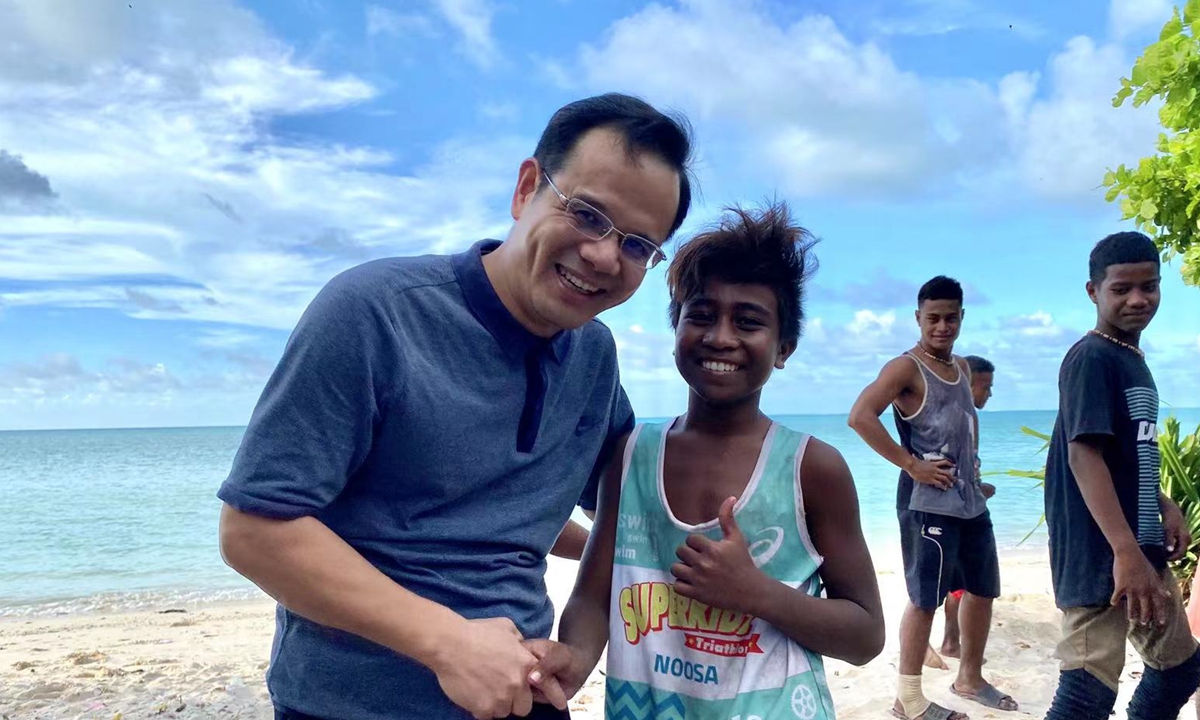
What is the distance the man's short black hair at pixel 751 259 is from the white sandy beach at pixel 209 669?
3.45 m

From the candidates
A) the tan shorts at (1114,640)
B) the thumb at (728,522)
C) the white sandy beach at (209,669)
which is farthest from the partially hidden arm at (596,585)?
the white sandy beach at (209,669)

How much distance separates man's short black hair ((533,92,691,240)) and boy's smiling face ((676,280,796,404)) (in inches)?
8.4

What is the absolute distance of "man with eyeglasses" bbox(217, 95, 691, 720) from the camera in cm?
135

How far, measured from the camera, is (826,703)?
1.71m

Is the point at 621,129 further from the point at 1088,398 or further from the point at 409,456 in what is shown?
the point at 1088,398

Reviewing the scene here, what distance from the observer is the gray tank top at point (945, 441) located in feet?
15.8

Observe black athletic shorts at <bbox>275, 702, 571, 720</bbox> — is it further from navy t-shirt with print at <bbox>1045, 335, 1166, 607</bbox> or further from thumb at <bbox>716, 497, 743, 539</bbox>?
navy t-shirt with print at <bbox>1045, 335, 1166, 607</bbox>

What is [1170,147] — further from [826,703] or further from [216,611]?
[216,611]

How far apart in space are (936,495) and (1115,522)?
180cm

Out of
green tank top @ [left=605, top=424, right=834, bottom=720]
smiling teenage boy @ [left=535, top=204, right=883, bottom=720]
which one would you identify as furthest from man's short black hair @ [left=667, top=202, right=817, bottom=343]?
green tank top @ [left=605, top=424, right=834, bottom=720]

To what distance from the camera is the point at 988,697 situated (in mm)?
4914

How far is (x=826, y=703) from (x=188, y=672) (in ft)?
18.9

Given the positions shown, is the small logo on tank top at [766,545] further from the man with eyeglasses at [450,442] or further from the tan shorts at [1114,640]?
the tan shorts at [1114,640]

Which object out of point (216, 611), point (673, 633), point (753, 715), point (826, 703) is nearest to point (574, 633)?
point (673, 633)
